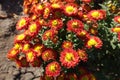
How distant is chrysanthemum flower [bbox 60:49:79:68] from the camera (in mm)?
2764

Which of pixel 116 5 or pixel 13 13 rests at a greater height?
pixel 116 5

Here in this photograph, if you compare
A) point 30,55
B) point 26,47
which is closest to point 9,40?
point 26,47

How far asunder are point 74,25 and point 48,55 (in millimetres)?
339

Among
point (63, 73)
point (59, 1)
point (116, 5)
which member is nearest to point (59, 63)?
point (63, 73)

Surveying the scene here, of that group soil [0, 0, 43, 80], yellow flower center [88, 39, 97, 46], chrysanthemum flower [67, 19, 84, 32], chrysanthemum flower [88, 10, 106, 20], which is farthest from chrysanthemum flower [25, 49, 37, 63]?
soil [0, 0, 43, 80]

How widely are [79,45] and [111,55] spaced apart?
54 cm

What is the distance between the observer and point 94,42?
9.45 ft

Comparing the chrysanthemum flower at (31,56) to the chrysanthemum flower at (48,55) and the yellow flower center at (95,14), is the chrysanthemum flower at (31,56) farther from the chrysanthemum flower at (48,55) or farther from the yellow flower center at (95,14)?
the yellow flower center at (95,14)

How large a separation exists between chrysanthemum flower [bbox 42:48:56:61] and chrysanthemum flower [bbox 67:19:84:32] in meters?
0.25

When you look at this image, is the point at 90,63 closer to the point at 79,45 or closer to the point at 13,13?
the point at 79,45

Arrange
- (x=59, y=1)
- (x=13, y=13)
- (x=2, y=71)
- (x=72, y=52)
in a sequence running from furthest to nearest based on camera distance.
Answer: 1. (x=13, y=13)
2. (x=2, y=71)
3. (x=59, y=1)
4. (x=72, y=52)

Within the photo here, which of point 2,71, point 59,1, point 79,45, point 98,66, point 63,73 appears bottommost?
point 2,71

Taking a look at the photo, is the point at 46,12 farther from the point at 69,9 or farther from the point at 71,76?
the point at 71,76

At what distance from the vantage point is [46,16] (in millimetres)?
2973
